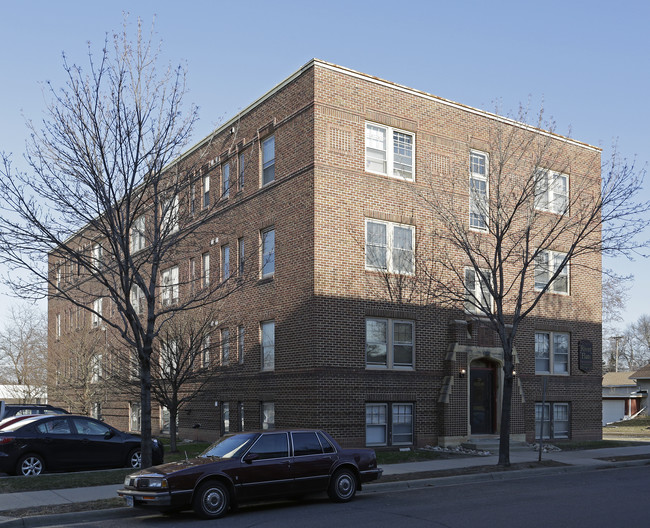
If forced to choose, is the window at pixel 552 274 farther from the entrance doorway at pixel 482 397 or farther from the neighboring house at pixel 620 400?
the neighboring house at pixel 620 400

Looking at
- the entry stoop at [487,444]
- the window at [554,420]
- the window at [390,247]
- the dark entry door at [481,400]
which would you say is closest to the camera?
the window at [390,247]

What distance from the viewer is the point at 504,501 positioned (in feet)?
45.0

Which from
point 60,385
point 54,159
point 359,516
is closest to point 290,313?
point 54,159

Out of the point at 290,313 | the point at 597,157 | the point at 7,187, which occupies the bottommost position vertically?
the point at 290,313

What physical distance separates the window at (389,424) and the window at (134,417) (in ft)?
51.8

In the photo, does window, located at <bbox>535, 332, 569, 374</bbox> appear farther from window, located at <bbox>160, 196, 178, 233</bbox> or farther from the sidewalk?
window, located at <bbox>160, 196, 178, 233</bbox>

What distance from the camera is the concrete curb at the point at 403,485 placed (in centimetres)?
1193

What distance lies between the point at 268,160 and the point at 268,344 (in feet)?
20.3

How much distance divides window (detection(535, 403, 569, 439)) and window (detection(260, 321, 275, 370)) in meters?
10.1

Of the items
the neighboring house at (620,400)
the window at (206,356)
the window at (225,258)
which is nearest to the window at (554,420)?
the window at (206,356)

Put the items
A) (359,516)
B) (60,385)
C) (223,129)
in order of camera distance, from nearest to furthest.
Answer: (359,516) < (223,129) < (60,385)

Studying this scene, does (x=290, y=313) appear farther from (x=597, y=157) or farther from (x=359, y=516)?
(x=597, y=157)

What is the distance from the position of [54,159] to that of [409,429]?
45.2ft

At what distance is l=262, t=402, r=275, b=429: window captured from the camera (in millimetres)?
23844
